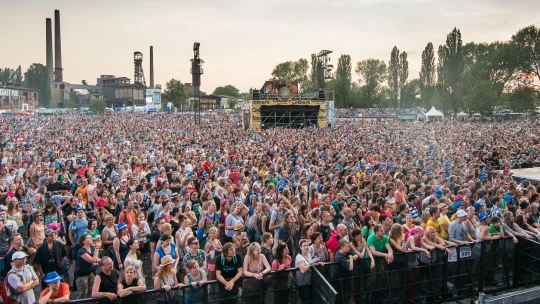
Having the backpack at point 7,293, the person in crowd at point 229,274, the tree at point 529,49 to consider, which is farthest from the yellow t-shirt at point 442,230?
the tree at point 529,49

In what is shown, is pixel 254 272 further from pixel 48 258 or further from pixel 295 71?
pixel 295 71

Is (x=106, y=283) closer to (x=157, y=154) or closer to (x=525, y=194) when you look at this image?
(x=525, y=194)

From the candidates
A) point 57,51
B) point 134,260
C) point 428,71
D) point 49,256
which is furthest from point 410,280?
point 57,51

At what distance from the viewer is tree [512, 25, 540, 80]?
5540cm

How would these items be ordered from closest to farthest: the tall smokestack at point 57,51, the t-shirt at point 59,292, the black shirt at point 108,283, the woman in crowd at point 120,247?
the t-shirt at point 59,292 → the black shirt at point 108,283 → the woman in crowd at point 120,247 → the tall smokestack at point 57,51

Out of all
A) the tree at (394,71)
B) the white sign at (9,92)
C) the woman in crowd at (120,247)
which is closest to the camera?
the woman in crowd at (120,247)

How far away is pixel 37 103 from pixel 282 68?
52.6 m

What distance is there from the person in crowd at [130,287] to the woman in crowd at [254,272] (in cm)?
122

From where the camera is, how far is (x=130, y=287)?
14.8ft

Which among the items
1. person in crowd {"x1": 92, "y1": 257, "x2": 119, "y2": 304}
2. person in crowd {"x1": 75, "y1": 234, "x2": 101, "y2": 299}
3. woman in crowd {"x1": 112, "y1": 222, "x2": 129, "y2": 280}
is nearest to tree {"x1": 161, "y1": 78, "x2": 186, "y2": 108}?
woman in crowd {"x1": 112, "y1": 222, "x2": 129, "y2": 280}

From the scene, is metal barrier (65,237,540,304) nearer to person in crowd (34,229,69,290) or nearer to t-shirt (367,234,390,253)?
t-shirt (367,234,390,253)

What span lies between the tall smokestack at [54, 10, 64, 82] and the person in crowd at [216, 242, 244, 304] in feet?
288

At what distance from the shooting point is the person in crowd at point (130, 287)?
4.36 m

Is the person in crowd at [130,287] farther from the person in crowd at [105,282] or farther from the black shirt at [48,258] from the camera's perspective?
the black shirt at [48,258]
